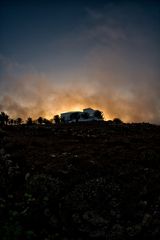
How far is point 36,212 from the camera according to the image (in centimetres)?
1210

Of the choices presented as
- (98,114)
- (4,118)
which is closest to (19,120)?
(4,118)

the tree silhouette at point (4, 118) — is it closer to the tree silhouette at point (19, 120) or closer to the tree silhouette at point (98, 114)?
the tree silhouette at point (19, 120)

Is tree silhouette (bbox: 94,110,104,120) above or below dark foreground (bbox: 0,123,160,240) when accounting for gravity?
above

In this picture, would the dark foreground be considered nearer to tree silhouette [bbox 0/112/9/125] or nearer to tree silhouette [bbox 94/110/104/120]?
tree silhouette [bbox 0/112/9/125]

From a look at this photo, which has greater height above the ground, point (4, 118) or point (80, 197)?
point (4, 118)

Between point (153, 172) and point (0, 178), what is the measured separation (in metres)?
10.6

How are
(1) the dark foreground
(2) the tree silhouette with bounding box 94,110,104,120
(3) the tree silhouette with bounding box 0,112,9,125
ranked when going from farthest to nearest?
(2) the tree silhouette with bounding box 94,110,104,120, (3) the tree silhouette with bounding box 0,112,9,125, (1) the dark foreground

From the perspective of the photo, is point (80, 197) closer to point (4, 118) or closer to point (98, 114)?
point (4, 118)

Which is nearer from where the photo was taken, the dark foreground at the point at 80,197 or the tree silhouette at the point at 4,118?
the dark foreground at the point at 80,197

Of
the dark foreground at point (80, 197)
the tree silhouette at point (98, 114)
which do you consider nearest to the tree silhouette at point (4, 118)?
the tree silhouette at point (98, 114)

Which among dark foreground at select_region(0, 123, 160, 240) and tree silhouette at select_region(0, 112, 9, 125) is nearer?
dark foreground at select_region(0, 123, 160, 240)

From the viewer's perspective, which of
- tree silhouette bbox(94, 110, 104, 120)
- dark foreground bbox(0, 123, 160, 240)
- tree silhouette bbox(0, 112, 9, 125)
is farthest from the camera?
tree silhouette bbox(94, 110, 104, 120)

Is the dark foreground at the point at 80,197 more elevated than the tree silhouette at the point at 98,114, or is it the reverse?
the tree silhouette at the point at 98,114

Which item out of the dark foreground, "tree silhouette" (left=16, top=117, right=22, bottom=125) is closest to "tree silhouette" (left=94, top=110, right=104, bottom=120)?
"tree silhouette" (left=16, top=117, right=22, bottom=125)
